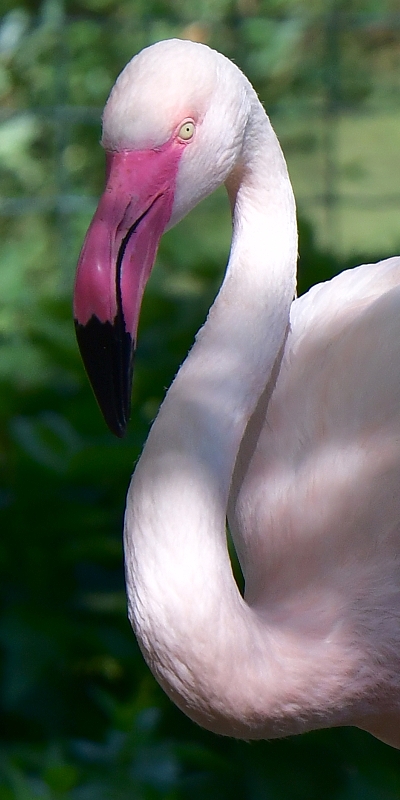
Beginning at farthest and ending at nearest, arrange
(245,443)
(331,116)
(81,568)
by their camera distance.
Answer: (331,116), (81,568), (245,443)

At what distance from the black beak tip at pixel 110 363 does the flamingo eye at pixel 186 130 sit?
0.26 m

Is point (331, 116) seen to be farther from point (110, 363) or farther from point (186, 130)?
point (110, 363)

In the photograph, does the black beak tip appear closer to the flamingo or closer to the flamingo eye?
the flamingo

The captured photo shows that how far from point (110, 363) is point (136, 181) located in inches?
9.5

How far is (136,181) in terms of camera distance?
58.1 inches

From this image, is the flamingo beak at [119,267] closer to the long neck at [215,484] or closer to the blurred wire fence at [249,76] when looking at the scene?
the long neck at [215,484]

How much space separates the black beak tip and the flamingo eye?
257 millimetres

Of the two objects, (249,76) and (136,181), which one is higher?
(136,181)

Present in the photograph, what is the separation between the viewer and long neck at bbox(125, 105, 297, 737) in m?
1.44

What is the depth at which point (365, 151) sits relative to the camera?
627 centimetres

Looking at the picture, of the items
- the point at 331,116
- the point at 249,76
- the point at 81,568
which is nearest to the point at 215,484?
the point at 81,568

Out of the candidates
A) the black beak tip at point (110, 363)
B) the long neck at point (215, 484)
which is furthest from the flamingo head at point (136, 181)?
the long neck at point (215, 484)

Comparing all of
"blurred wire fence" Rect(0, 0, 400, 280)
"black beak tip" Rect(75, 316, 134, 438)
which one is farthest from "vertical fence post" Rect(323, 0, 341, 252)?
"black beak tip" Rect(75, 316, 134, 438)

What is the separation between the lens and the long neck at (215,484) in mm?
1444
